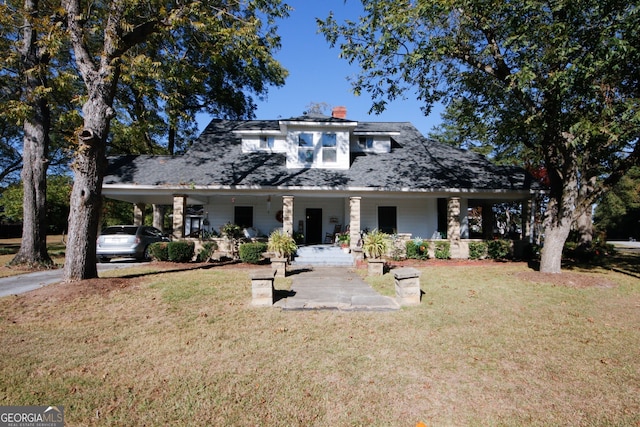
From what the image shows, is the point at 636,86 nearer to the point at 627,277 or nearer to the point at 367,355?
the point at 627,277

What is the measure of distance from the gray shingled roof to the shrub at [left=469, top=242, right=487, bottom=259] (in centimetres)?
258

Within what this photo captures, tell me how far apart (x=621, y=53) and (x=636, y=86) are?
3.58 metres

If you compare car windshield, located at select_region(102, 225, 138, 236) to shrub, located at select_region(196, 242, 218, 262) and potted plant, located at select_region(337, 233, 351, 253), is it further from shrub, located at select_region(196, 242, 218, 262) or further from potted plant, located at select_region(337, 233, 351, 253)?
potted plant, located at select_region(337, 233, 351, 253)

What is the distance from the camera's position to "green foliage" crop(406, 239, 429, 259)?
48.9 ft

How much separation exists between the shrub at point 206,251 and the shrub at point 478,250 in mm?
11609

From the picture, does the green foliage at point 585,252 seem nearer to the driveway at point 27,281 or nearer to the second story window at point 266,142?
the second story window at point 266,142

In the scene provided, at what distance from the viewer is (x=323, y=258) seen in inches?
554

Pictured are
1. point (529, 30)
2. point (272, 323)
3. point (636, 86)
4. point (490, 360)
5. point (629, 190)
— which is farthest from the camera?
point (629, 190)

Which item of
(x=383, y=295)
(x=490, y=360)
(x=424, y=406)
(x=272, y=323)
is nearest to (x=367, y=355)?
(x=424, y=406)

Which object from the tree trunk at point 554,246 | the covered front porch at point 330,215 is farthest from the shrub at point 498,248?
the tree trunk at point 554,246

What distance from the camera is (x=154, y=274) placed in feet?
34.5

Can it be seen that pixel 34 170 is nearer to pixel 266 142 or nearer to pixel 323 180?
pixel 266 142

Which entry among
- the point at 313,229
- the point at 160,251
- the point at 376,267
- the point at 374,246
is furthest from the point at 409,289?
the point at 313,229

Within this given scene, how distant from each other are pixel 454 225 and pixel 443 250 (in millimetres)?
1414
